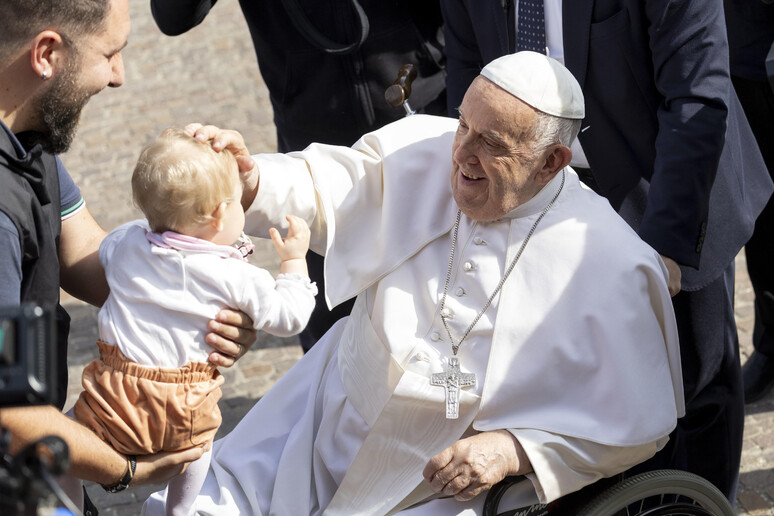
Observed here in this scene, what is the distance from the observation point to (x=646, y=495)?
8.92ft

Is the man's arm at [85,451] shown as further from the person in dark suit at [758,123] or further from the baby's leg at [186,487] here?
the person in dark suit at [758,123]

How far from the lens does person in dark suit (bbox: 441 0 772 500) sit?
3104 mm

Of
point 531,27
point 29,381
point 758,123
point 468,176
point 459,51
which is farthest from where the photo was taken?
point 758,123

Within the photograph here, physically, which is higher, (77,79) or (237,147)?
(77,79)

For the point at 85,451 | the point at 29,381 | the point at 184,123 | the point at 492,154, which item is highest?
the point at 29,381

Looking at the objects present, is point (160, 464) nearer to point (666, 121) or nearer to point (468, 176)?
point (468, 176)

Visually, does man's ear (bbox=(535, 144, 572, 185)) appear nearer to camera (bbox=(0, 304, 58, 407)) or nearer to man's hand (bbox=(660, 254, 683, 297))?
man's hand (bbox=(660, 254, 683, 297))

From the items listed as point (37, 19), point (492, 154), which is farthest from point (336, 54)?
point (37, 19)

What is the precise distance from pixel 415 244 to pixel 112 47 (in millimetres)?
1027

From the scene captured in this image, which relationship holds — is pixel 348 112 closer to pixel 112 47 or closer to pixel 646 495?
pixel 112 47

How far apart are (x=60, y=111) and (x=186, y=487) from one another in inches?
40.3

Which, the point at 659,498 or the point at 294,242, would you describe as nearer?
the point at 294,242

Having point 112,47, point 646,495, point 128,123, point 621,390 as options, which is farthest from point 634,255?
point 128,123

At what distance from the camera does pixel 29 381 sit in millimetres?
1561
